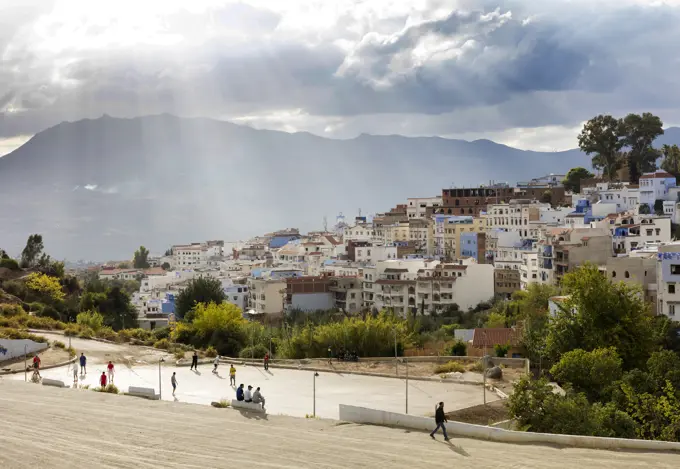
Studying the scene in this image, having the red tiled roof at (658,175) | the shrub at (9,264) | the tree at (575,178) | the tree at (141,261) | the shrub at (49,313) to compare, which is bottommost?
the shrub at (49,313)

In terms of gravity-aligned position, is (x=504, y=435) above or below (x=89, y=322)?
below

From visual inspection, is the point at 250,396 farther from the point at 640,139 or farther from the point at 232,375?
the point at 640,139

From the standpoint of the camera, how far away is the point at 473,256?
8544 centimetres

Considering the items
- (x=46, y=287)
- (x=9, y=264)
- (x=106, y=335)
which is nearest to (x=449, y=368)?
(x=106, y=335)

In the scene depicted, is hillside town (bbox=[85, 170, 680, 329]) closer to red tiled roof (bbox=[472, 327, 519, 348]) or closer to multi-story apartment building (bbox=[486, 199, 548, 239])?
multi-story apartment building (bbox=[486, 199, 548, 239])

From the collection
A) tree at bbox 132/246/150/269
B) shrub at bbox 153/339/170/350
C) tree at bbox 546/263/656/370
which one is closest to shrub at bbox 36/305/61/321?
shrub at bbox 153/339/170/350

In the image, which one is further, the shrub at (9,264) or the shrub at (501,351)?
the shrub at (9,264)

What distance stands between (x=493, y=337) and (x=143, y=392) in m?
22.9

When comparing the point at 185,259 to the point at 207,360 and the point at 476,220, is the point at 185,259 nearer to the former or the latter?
the point at 476,220

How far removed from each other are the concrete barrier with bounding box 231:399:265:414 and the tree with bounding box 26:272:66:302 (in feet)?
118

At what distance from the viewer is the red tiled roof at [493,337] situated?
43438mm

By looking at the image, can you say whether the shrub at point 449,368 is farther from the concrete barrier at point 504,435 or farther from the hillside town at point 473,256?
the hillside town at point 473,256

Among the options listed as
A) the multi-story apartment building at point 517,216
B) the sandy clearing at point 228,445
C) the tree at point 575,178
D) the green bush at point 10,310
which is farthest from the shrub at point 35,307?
the tree at point 575,178

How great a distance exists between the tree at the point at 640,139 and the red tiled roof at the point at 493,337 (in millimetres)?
43948
